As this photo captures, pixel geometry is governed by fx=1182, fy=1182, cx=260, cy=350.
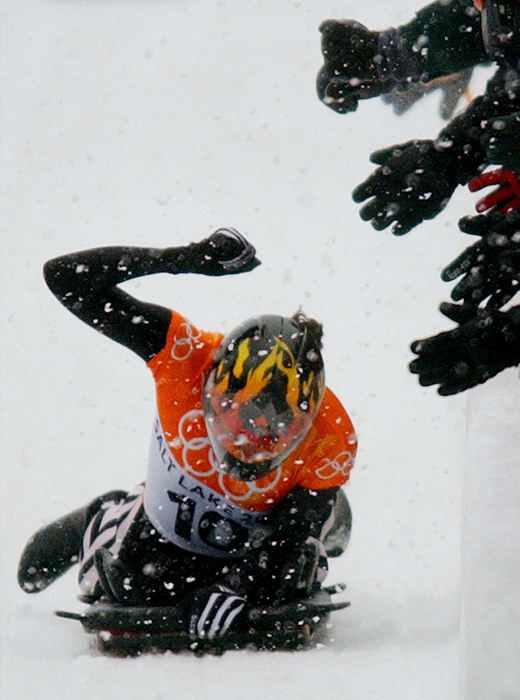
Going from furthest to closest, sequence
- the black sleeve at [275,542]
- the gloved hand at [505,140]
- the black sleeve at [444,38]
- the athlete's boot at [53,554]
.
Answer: the athlete's boot at [53,554] → the black sleeve at [275,542] → the black sleeve at [444,38] → the gloved hand at [505,140]

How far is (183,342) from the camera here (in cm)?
310

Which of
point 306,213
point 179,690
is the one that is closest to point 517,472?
point 179,690

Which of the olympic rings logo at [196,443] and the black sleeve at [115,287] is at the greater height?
the black sleeve at [115,287]

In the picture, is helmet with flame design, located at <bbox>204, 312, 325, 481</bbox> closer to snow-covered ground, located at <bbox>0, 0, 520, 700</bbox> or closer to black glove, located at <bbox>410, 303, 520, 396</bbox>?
snow-covered ground, located at <bbox>0, 0, 520, 700</bbox>

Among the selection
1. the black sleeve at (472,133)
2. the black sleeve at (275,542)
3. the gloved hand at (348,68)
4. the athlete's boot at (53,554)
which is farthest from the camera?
the athlete's boot at (53,554)

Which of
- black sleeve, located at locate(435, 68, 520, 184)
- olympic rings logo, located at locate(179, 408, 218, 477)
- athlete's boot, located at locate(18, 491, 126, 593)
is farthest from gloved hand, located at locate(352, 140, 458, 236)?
athlete's boot, located at locate(18, 491, 126, 593)

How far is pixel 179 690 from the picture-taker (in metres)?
2.63

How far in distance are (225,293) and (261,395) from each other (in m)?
2.89

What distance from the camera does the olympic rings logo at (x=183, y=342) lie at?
3090 mm

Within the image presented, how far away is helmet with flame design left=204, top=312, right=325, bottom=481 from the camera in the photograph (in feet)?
9.34

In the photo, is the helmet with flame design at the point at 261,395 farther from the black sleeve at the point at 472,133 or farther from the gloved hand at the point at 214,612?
the black sleeve at the point at 472,133

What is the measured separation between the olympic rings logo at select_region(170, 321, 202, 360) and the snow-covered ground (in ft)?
2.46

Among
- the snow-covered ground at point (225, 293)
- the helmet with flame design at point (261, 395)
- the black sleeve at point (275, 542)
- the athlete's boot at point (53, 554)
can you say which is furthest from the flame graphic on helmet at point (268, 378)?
the athlete's boot at point (53, 554)

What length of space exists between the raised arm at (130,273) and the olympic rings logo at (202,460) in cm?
21
